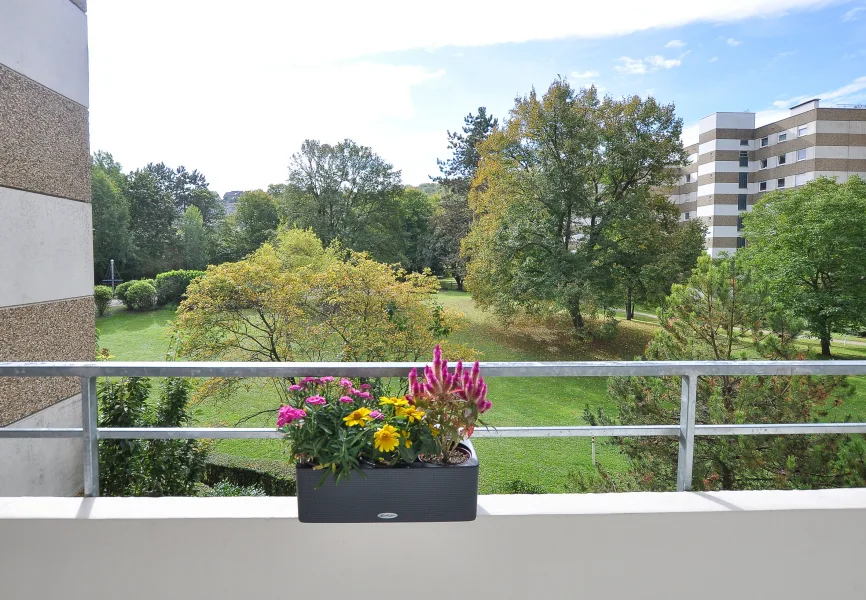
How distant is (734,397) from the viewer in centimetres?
559

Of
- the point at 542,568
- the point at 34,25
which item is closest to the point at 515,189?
the point at 34,25

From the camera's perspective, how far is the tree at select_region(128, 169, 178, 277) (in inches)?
733

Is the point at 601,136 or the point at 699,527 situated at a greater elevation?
the point at 601,136

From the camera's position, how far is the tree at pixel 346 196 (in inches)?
800

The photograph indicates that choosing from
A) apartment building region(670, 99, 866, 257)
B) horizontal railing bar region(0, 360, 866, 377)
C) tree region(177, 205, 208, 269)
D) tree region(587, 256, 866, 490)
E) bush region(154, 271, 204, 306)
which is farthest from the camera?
apartment building region(670, 99, 866, 257)

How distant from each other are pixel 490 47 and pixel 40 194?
23175 millimetres

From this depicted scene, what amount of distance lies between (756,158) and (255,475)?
28.1m

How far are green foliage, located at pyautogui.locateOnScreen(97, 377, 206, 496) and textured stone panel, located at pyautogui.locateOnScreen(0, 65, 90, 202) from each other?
1573mm

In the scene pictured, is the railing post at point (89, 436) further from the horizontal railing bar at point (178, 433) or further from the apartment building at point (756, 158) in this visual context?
the apartment building at point (756, 158)

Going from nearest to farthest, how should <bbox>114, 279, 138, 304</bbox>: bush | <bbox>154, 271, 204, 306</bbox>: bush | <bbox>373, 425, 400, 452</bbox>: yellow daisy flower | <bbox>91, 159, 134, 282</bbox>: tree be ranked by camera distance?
<bbox>373, 425, 400, 452</bbox>: yellow daisy flower < <bbox>114, 279, 138, 304</bbox>: bush < <bbox>154, 271, 204, 306</bbox>: bush < <bbox>91, 159, 134, 282</bbox>: tree

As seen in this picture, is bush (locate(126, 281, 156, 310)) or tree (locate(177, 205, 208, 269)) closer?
bush (locate(126, 281, 156, 310))

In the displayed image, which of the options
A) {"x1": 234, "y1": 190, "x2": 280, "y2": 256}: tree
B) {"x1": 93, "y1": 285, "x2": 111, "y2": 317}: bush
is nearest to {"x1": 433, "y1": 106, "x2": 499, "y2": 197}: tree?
{"x1": 234, "y1": 190, "x2": 280, "y2": 256}: tree

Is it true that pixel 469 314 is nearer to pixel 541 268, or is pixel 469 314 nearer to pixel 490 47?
pixel 541 268

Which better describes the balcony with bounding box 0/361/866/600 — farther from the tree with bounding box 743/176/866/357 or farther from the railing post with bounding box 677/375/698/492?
the tree with bounding box 743/176/866/357
